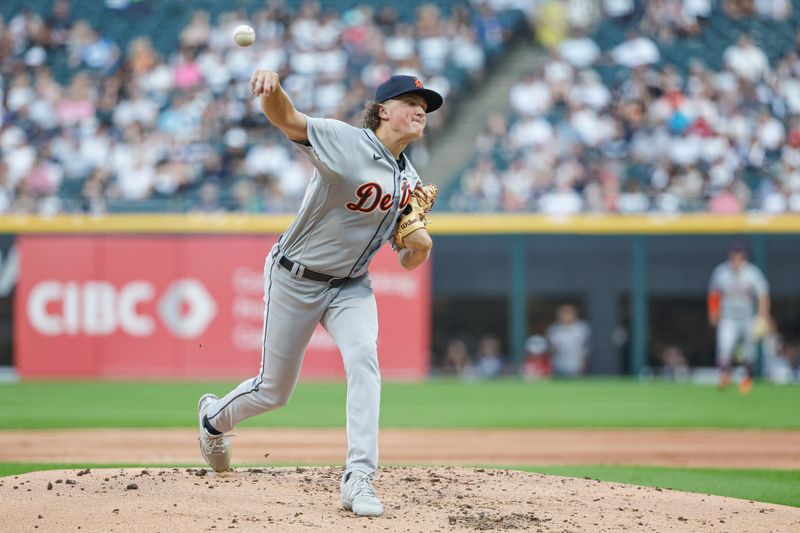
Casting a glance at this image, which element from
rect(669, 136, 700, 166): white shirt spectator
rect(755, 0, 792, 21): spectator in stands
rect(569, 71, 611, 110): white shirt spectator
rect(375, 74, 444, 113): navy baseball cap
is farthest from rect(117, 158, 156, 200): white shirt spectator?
rect(375, 74, 444, 113): navy baseball cap

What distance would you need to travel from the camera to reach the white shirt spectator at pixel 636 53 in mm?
18922

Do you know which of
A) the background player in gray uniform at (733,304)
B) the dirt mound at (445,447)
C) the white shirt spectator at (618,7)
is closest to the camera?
the dirt mound at (445,447)

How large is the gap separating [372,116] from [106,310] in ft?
41.0

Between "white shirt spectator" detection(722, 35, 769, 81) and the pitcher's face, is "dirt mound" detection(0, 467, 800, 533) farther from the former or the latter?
"white shirt spectator" detection(722, 35, 769, 81)

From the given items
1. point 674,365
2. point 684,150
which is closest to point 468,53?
point 684,150

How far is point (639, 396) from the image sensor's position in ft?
46.3

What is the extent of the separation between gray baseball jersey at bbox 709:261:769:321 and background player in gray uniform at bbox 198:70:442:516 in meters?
10.2

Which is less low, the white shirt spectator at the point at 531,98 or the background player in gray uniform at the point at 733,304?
the white shirt spectator at the point at 531,98

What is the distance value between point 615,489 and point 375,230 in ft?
5.99

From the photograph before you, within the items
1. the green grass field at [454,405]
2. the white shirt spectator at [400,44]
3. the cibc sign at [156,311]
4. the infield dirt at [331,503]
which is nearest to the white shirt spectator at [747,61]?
the white shirt spectator at [400,44]

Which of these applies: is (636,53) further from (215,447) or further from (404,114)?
Result: (215,447)

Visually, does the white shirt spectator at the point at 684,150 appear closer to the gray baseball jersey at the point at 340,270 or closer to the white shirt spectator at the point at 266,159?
the white shirt spectator at the point at 266,159

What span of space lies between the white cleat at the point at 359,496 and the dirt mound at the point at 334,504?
5 cm

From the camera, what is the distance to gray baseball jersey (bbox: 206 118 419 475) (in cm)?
488
